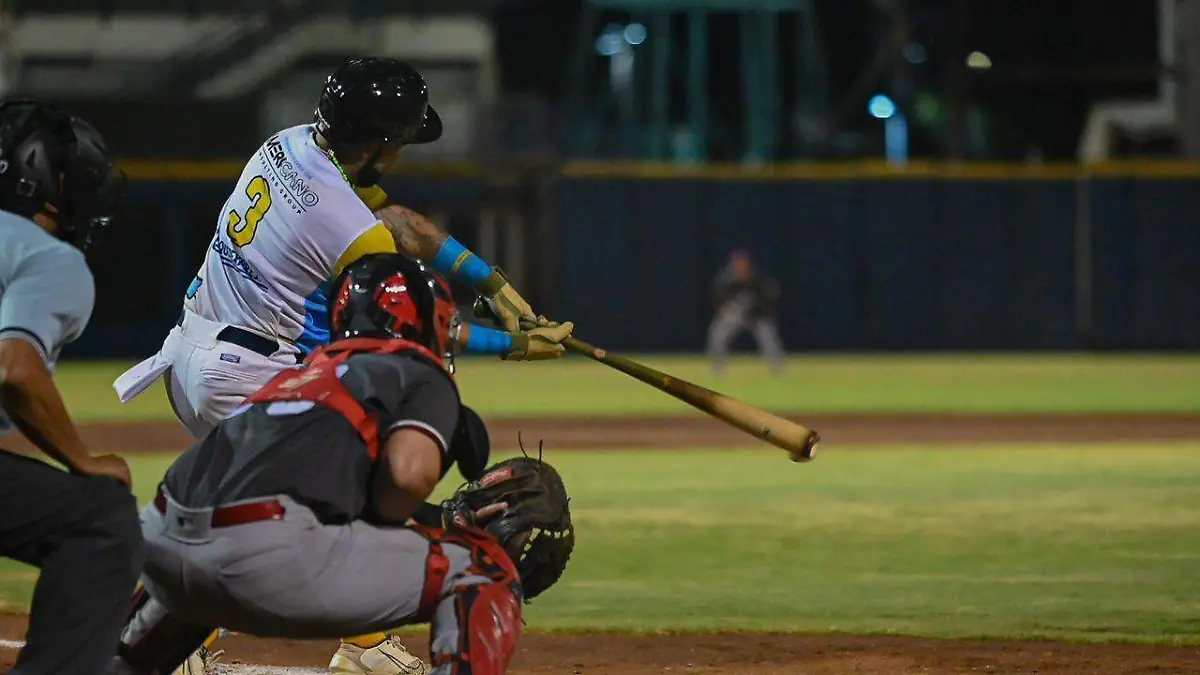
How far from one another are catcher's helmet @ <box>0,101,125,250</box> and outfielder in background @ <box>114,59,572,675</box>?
1.27 metres

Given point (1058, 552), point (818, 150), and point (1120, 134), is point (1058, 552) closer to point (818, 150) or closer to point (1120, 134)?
point (818, 150)

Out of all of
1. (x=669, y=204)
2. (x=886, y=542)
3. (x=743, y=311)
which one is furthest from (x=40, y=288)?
(x=669, y=204)

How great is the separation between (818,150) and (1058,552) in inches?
1040

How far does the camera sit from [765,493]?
11.7 m

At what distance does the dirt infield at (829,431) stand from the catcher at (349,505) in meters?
9.79

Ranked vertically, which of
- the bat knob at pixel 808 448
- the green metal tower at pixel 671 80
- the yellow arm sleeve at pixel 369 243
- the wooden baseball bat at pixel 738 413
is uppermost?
the green metal tower at pixel 671 80

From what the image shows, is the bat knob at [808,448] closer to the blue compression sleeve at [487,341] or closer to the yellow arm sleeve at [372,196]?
the blue compression sleeve at [487,341]

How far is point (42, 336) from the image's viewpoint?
397cm

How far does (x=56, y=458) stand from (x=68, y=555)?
0.23m

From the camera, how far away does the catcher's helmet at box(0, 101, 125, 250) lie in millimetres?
4180

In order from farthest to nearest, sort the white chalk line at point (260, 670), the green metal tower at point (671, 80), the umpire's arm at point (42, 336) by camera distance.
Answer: the green metal tower at point (671, 80)
the white chalk line at point (260, 670)
the umpire's arm at point (42, 336)

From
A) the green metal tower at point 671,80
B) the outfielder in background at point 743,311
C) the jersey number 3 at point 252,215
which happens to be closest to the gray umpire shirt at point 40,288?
the jersey number 3 at point 252,215

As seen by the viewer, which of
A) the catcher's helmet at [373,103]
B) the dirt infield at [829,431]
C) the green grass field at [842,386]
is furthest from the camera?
the green grass field at [842,386]

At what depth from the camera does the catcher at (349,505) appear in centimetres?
417
